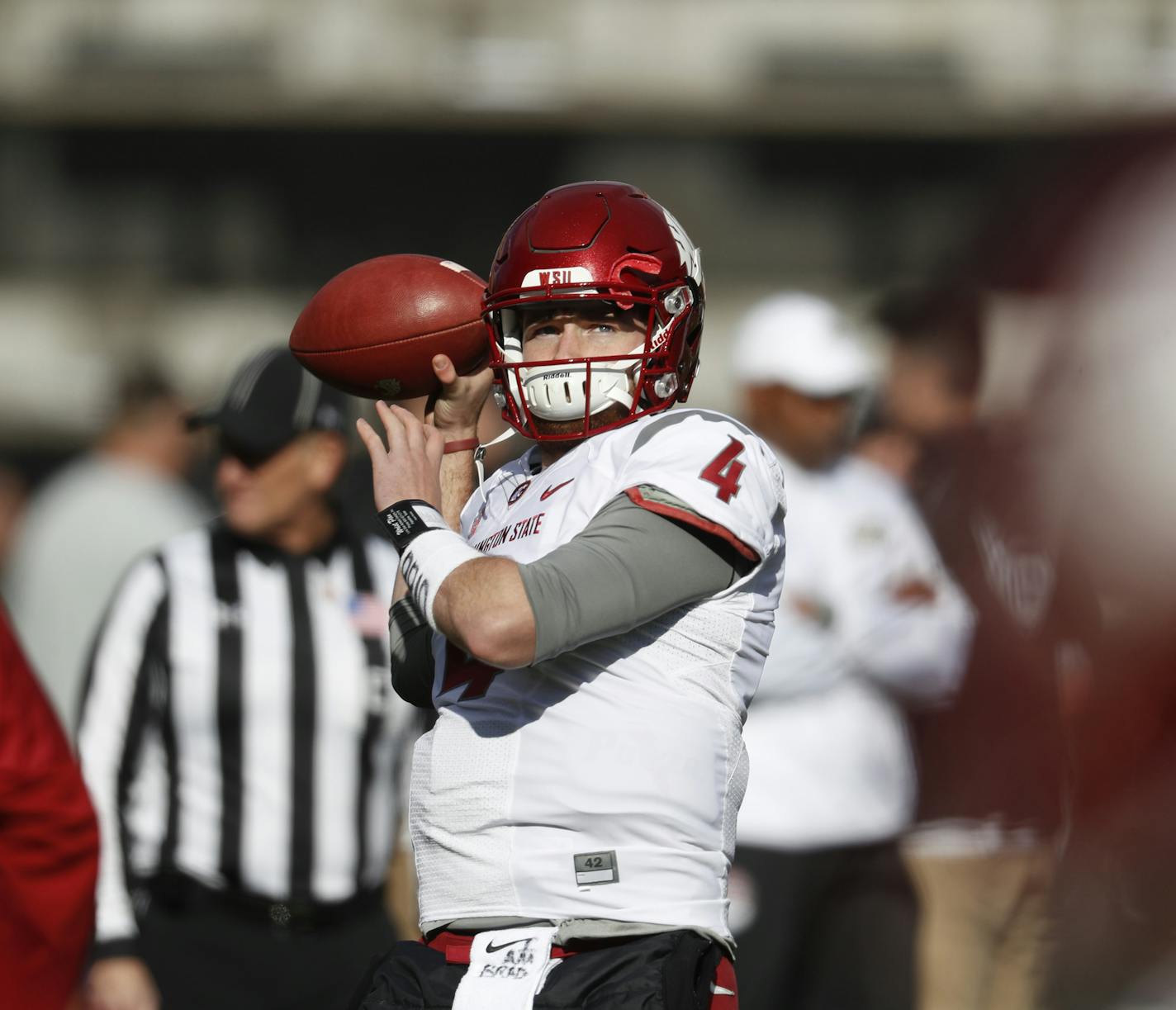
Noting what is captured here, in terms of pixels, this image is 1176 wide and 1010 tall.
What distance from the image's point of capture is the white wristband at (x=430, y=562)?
7.23ft

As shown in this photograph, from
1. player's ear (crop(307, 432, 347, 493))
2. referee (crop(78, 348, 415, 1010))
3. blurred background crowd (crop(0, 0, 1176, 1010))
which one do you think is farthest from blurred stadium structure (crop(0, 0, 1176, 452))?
referee (crop(78, 348, 415, 1010))

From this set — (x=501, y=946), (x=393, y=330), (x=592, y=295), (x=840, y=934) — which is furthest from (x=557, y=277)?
(x=840, y=934)

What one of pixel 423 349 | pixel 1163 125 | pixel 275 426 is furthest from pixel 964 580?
pixel 423 349

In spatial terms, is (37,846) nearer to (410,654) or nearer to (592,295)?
(410,654)

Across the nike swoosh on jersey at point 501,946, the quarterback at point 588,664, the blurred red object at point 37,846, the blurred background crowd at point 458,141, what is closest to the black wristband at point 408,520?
the quarterback at point 588,664

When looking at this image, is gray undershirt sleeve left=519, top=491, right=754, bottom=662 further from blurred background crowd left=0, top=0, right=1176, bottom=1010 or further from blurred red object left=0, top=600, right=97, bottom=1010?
blurred background crowd left=0, top=0, right=1176, bottom=1010

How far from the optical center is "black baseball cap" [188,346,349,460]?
158 inches

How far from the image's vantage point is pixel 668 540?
86.6 inches

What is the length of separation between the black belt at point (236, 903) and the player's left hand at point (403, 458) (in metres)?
1.62

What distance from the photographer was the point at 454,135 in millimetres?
14516

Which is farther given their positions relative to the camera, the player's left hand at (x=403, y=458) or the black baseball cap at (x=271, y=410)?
the black baseball cap at (x=271, y=410)

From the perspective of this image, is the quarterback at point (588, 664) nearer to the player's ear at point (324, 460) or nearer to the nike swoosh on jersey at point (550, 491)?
the nike swoosh on jersey at point (550, 491)

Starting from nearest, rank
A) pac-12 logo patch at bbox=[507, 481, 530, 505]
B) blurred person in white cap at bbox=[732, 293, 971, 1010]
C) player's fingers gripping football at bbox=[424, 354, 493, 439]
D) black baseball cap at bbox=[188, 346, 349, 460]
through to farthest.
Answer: pac-12 logo patch at bbox=[507, 481, 530, 505] → player's fingers gripping football at bbox=[424, 354, 493, 439] → black baseball cap at bbox=[188, 346, 349, 460] → blurred person in white cap at bbox=[732, 293, 971, 1010]

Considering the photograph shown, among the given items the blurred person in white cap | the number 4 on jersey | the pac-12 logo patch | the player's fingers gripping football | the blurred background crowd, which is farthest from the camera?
the blurred background crowd
